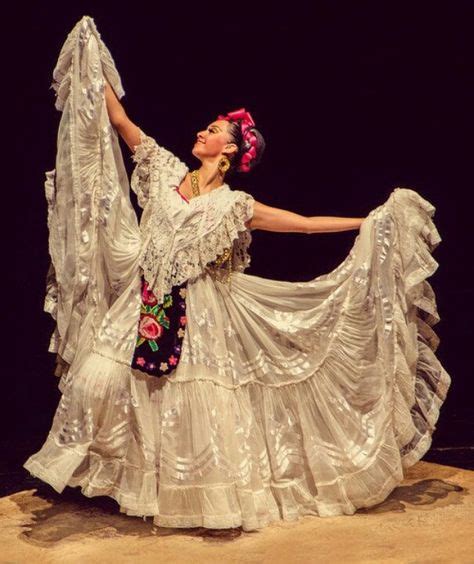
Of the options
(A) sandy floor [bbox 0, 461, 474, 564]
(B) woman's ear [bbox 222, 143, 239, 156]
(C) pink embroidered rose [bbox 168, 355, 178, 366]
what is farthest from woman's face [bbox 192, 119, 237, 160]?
(A) sandy floor [bbox 0, 461, 474, 564]

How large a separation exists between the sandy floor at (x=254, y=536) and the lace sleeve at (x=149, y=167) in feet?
3.38

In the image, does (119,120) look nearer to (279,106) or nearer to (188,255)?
(188,255)

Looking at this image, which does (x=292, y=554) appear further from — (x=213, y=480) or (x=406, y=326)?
(x=406, y=326)

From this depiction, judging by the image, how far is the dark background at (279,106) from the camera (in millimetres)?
4133

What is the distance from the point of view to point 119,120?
3.32 m

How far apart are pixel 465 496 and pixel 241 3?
216 centimetres

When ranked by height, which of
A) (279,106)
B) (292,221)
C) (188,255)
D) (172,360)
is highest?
(279,106)

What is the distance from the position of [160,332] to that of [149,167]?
55 cm

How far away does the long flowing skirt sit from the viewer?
314 centimetres

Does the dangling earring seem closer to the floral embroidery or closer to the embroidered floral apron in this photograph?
the embroidered floral apron

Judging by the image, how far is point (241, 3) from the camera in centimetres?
421

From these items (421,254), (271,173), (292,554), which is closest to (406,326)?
(421,254)

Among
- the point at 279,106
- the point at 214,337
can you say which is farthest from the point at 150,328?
the point at 279,106

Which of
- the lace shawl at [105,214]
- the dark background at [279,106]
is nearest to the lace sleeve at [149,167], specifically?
the lace shawl at [105,214]
